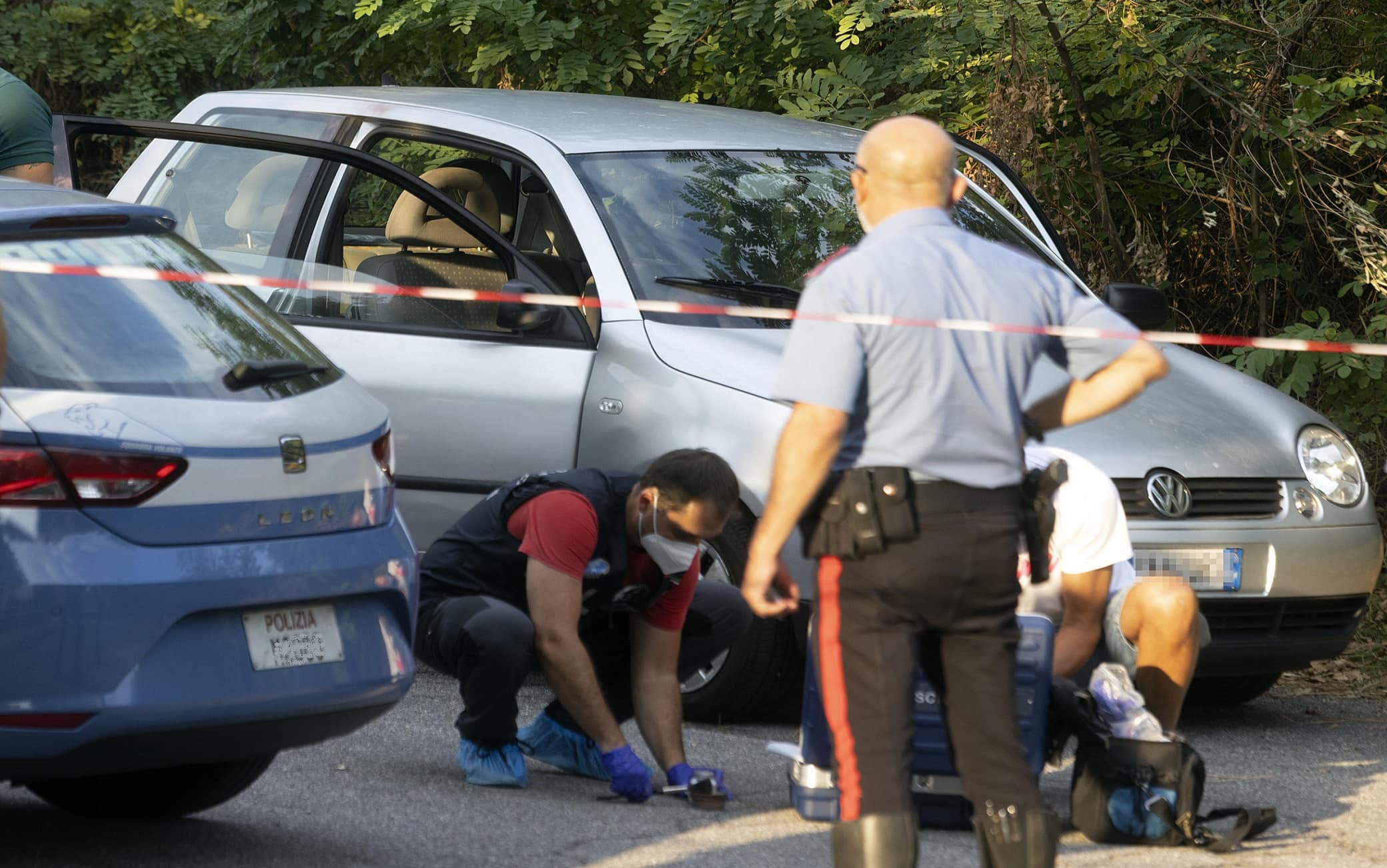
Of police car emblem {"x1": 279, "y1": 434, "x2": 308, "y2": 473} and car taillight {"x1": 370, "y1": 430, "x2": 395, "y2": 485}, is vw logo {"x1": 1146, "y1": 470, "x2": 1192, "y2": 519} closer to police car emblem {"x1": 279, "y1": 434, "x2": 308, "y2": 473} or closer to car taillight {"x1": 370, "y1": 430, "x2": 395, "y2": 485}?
car taillight {"x1": 370, "y1": 430, "x2": 395, "y2": 485}

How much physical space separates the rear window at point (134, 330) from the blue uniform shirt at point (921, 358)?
1.29m

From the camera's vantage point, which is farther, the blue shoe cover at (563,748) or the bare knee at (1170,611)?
the blue shoe cover at (563,748)

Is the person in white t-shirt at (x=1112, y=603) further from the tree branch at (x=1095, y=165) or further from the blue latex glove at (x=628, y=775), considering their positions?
the tree branch at (x=1095, y=165)

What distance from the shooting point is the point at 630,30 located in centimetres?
1018

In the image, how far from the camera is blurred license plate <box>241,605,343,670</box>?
3.89 meters

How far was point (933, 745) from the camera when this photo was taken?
4750 mm

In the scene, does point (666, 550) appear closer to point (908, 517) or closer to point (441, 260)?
point (908, 517)

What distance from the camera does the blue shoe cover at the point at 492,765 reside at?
5.12 m

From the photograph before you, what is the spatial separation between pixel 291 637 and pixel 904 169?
156 cm

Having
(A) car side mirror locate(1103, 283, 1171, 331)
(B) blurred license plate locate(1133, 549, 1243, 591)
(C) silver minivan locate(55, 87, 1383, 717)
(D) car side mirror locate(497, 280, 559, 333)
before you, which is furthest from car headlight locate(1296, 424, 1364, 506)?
(D) car side mirror locate(497, 280, 559, 333)

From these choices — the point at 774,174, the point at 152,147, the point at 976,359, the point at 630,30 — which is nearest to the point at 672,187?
the point at 774,174

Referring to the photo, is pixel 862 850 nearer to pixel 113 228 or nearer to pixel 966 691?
pixel 966 691

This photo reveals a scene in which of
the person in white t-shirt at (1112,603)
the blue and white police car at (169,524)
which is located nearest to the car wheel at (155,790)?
the blue and white police car at (169,524)

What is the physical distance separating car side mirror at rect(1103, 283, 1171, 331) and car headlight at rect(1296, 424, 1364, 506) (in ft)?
Answer: 1.99
